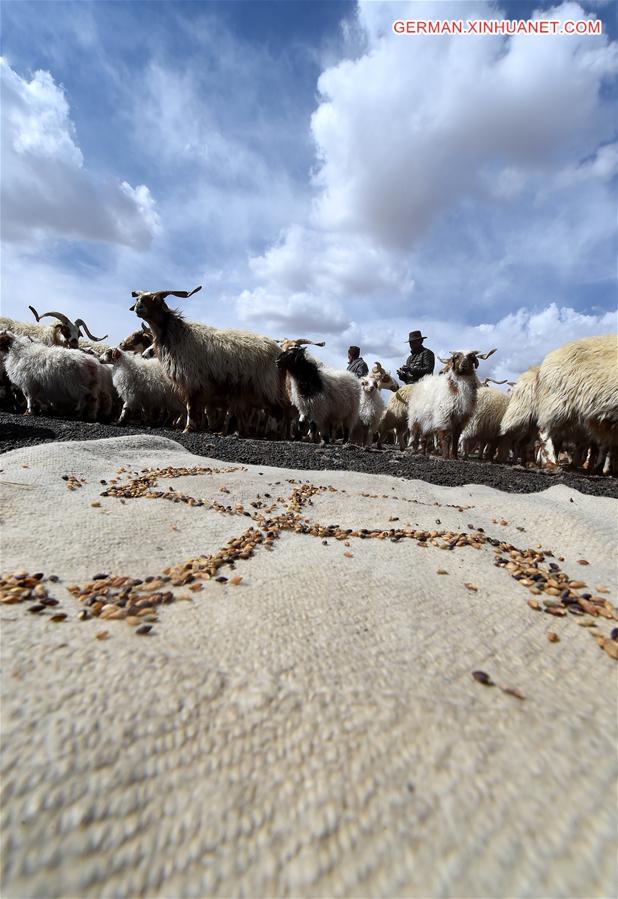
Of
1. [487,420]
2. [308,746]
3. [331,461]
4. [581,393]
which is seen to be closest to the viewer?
[308,746]

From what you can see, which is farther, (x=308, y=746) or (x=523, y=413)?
(x=523, y=413)

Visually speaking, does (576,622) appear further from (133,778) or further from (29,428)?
(29,428)

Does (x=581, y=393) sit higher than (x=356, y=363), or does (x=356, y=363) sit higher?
(x=356, y=363)

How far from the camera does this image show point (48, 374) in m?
9.04

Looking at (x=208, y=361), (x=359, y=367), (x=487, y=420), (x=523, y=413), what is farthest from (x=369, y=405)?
(x=208, y=361)

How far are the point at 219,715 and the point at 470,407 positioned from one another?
7744mm

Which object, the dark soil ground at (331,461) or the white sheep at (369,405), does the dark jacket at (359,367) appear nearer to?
the white sheep at (369,405)

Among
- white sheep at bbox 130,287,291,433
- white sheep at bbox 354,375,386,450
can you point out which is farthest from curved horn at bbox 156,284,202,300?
white sheep at bbox 354,375,386,450

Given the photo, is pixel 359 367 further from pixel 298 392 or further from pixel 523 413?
pixel 523 413

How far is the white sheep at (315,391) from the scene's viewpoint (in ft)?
27.9

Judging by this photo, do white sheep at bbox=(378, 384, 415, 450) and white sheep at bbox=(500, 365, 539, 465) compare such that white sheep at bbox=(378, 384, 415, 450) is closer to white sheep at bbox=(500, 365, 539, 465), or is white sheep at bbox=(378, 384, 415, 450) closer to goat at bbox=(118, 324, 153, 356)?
white sheep at bbox=(500, 365, 539, 465)

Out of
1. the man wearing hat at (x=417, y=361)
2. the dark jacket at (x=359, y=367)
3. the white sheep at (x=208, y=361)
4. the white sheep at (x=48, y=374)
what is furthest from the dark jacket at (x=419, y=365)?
the white sheep at (x=48, y=374)

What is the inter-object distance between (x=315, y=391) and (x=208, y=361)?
222 centimetres

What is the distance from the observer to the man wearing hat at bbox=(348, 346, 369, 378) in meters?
12.1
